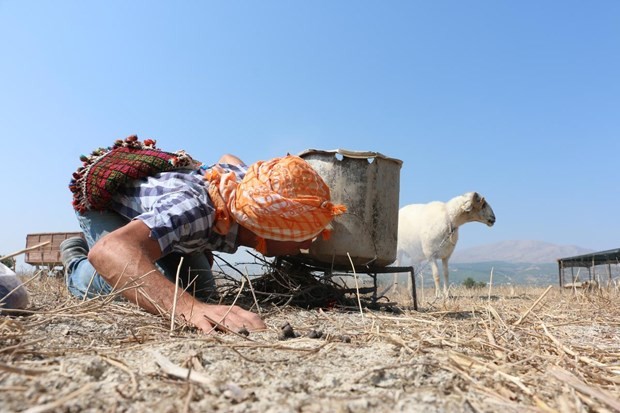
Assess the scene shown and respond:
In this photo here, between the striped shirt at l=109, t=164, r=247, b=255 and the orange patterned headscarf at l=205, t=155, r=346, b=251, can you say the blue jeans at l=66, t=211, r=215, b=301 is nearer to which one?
the striped shirt at l=109, t=164, r=247, b=255

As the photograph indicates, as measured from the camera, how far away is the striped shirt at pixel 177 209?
7.07 ft

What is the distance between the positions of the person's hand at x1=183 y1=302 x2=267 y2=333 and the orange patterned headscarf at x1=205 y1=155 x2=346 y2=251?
0.64 m

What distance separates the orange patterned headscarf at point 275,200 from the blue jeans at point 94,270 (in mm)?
454

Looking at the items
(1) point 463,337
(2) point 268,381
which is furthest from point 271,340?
(1) point 463,337

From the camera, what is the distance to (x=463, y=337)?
61.2 inches

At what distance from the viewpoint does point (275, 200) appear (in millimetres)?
2314

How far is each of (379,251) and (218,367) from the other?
2037 mm

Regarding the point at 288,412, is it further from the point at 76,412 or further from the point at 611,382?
the point at 611,382

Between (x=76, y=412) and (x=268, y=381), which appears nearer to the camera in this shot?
(x=76, y=412)

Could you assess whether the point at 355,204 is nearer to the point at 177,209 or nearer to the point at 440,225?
the point at 177,209

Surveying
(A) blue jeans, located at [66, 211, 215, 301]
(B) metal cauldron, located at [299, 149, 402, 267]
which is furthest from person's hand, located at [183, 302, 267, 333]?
(B) metal cauldron, located at [299, 149, 402, 267]

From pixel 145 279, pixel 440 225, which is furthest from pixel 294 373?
pixel 440 225

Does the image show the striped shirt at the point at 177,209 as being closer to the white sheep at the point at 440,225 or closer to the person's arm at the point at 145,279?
the person's arm at the point at 145,279


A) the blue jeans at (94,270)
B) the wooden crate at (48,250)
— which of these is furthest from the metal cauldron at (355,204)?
the wooden crate at (48,250)
